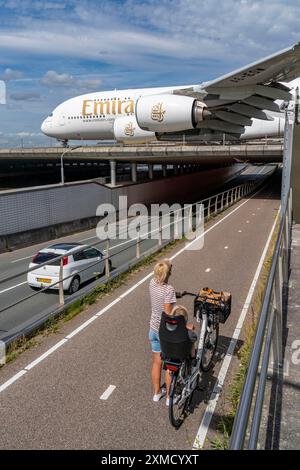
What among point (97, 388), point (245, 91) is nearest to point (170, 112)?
point (245, 91)

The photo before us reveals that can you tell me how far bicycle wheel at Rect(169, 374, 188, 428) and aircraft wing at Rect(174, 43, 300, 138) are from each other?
34.0 feet

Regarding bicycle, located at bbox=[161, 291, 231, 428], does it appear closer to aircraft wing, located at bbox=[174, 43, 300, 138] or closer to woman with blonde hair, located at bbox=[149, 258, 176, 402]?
woman with blonde hair, located at bbox=[149, 258, 176, 402]

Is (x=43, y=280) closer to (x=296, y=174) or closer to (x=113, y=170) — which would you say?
(x=296, y=174)

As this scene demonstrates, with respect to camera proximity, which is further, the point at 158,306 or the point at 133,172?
the point at 133,172

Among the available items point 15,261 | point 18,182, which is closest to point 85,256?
point 15,261

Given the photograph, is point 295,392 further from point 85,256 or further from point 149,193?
point 149,193

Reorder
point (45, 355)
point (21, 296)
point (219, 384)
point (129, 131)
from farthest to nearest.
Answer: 1. point (129, 131)
2. point (21, 296)
3. point (45, 355)
4. point (219, 384)

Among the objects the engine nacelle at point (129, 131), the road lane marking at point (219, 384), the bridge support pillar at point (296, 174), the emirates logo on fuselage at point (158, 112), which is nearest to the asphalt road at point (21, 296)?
the road lane marking at point (219, 384)

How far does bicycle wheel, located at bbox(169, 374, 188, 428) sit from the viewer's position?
4.50 meters

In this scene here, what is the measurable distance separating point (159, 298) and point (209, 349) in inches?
62.3

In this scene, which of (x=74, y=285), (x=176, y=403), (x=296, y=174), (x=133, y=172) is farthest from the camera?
(x=133, y=172)

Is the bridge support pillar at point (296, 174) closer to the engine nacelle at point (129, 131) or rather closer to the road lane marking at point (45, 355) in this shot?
the engine nacelle at point (129, 131)

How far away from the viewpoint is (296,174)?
50.0 ft

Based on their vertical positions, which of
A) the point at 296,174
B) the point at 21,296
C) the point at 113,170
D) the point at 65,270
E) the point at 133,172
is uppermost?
the point at 296,174
